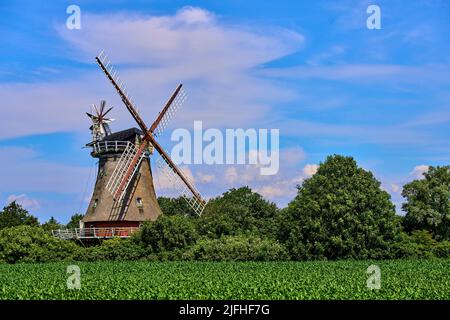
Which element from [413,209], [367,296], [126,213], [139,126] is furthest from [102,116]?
[367,296]

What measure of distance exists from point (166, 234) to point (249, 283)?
2488 centimetres

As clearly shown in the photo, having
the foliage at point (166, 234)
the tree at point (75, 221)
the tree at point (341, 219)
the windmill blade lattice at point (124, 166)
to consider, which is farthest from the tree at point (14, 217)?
the tree at point (341, 219)

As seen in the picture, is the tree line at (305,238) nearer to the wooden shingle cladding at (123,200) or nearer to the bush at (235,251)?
the bush at (235,251)

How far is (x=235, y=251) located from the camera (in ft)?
183

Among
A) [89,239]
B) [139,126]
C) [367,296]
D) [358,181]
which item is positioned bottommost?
[367,296]

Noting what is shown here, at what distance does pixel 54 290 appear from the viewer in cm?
2934

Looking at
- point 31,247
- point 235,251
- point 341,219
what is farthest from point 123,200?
point 341,219

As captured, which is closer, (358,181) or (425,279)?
(425,279)

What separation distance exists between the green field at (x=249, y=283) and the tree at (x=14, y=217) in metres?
36.8

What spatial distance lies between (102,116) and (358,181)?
2619cm

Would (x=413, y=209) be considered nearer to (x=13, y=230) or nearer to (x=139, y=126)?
(x=139, y=126)

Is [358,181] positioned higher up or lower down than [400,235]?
higher up

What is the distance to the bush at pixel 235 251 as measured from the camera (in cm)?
5500

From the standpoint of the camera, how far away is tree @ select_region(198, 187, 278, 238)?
6581 cm
